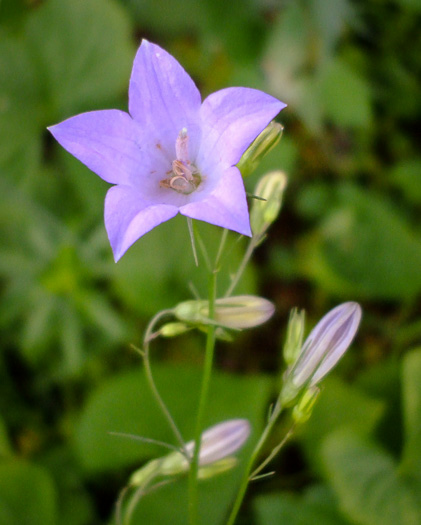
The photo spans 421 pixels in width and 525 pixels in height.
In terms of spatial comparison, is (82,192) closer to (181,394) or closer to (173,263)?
(173,263)

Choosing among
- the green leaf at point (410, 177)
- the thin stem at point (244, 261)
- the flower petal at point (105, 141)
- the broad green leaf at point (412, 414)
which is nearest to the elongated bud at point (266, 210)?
the thin stem at point (244, 261)

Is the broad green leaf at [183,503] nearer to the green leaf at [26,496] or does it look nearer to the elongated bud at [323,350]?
the green leaf at [26,496]

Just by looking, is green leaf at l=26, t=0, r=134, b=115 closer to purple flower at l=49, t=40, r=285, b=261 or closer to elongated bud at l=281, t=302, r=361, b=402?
purple flower at l=49, t=40, r=285, b=261

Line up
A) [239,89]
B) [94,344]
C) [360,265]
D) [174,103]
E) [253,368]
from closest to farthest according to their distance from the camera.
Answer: [239,89] < [174,103] < [94,344] < [360,265] < [253,368]

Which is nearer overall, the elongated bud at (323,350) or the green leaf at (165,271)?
the elongated bud at (323,350)

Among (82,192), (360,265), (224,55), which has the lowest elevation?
(360,265)

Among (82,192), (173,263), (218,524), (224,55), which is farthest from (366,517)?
(224,55)
